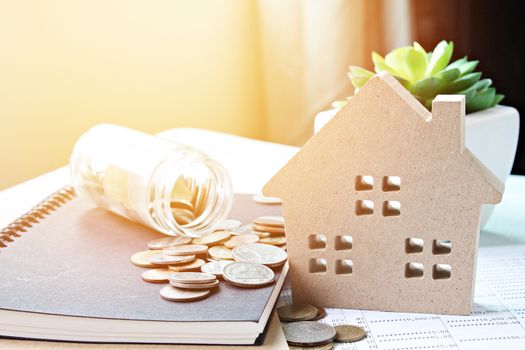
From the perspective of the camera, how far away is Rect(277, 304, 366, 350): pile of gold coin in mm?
610

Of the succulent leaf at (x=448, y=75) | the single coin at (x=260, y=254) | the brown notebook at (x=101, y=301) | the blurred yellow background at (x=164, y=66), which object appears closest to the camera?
the brown notebook at (x=101, y=301)

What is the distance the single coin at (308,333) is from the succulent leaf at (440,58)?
1.13ft

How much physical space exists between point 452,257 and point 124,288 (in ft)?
0.91

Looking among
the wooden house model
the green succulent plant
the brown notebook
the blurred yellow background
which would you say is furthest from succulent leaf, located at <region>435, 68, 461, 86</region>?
the blurred yellow background

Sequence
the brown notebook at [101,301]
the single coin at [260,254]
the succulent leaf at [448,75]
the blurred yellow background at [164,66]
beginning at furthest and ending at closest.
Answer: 1. the blurred yellow background at [164,66]
2. the succulent leaf at [448,75]
3. the single coin at [260,254]
4. the brown notebook at [101,301]

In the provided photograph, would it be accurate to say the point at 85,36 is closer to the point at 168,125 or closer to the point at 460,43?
the point at 168,125

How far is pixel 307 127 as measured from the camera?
159 centimetres

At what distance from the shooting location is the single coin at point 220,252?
28.5 inches

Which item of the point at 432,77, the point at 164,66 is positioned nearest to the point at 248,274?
the point at 432,77

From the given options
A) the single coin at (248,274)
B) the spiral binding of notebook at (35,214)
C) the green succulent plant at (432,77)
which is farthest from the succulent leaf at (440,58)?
the spiral binding of notebook at (35,214)

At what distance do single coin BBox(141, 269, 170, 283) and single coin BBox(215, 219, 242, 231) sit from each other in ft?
0.41

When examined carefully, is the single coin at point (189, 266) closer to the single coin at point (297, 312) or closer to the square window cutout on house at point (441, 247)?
the single coin at point (297, 312)

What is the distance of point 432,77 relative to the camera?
801 millimetres

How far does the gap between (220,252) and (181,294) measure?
10 cm
